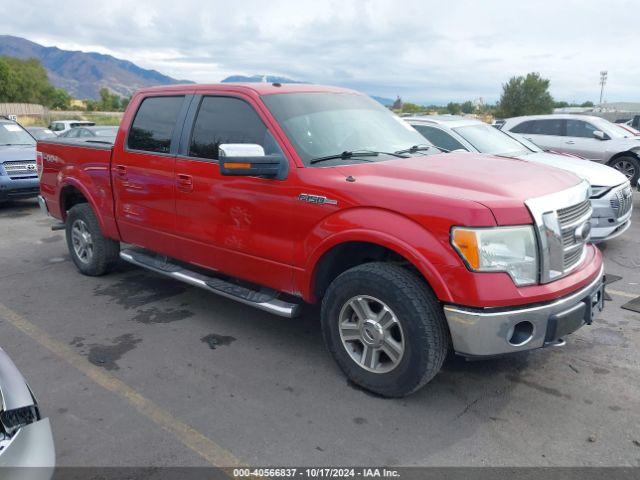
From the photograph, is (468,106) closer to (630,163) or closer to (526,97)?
(526,97)

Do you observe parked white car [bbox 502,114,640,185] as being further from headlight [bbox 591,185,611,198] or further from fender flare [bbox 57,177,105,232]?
fender flare [bbox 57,177,105,232]

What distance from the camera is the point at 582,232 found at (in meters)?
3.47

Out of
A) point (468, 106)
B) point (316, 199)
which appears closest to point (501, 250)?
point (316, 199)

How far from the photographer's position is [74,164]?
5770 mm

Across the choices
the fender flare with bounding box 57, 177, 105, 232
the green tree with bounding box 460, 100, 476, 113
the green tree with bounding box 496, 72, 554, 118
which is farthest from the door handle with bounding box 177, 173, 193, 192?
the green tree with bounding box 460, 100, 476, 113

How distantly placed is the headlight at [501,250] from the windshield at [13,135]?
10529 mm

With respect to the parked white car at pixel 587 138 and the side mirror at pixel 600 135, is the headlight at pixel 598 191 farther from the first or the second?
the side mirror at pixel 600 135

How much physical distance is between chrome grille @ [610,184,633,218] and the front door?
15.4 feet

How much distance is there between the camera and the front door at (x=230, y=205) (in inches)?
151

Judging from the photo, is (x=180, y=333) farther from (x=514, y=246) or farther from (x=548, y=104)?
(x=548, y=104)

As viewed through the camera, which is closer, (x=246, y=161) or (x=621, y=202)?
(x=246, y=161)

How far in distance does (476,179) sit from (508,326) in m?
0.94

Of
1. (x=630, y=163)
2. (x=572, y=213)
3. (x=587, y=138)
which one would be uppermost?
(x=572, y=213)

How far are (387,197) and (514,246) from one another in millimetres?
774
